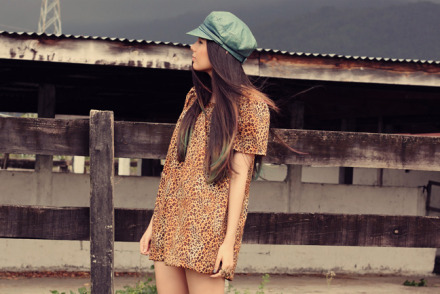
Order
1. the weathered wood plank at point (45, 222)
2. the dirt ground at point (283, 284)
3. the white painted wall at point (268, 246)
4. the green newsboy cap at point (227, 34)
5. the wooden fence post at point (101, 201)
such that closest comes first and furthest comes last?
1. the green newsboy cap at point (227, 34)
2. the wooden fence post at point (101, 201)
3. the weathered wood plank at point (45, 222)
4. the dirt ground at point (283, 284)
5. the white painted wall at point (268, 246)

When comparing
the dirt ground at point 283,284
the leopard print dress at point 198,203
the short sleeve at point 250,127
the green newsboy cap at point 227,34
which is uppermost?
the green newsboy cap at point 227,34

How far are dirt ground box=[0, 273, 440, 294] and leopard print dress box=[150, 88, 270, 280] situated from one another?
19.7 feet

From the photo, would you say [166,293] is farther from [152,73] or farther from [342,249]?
[342,249]

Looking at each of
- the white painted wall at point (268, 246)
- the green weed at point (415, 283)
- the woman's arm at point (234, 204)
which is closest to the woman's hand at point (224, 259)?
the woman's arm at point (234, 204)

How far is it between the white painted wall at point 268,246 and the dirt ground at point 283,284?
28cm

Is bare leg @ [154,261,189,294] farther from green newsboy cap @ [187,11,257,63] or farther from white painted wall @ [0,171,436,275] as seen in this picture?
white painted wall @ [0,171,436,275]

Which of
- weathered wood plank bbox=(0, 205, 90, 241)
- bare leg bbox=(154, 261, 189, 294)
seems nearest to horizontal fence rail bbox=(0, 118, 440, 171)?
weathered wood plank bbox=(0, 205, 90, 241)

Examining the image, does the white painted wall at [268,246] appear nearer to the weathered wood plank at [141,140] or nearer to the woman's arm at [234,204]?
the weathered wood plank at [141,140]

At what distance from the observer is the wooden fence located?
12.0 ft

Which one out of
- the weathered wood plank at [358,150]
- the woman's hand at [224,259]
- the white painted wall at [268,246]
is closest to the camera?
the woman's hand at [224,259]

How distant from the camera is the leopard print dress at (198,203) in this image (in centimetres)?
276

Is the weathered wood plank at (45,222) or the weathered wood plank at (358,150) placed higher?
the weathered wood plank at (358,150)

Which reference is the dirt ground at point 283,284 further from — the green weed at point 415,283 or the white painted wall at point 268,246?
the white painted wall at point 268,246

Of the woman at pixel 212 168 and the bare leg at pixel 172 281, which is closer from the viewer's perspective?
the woman at pixel 212 168
